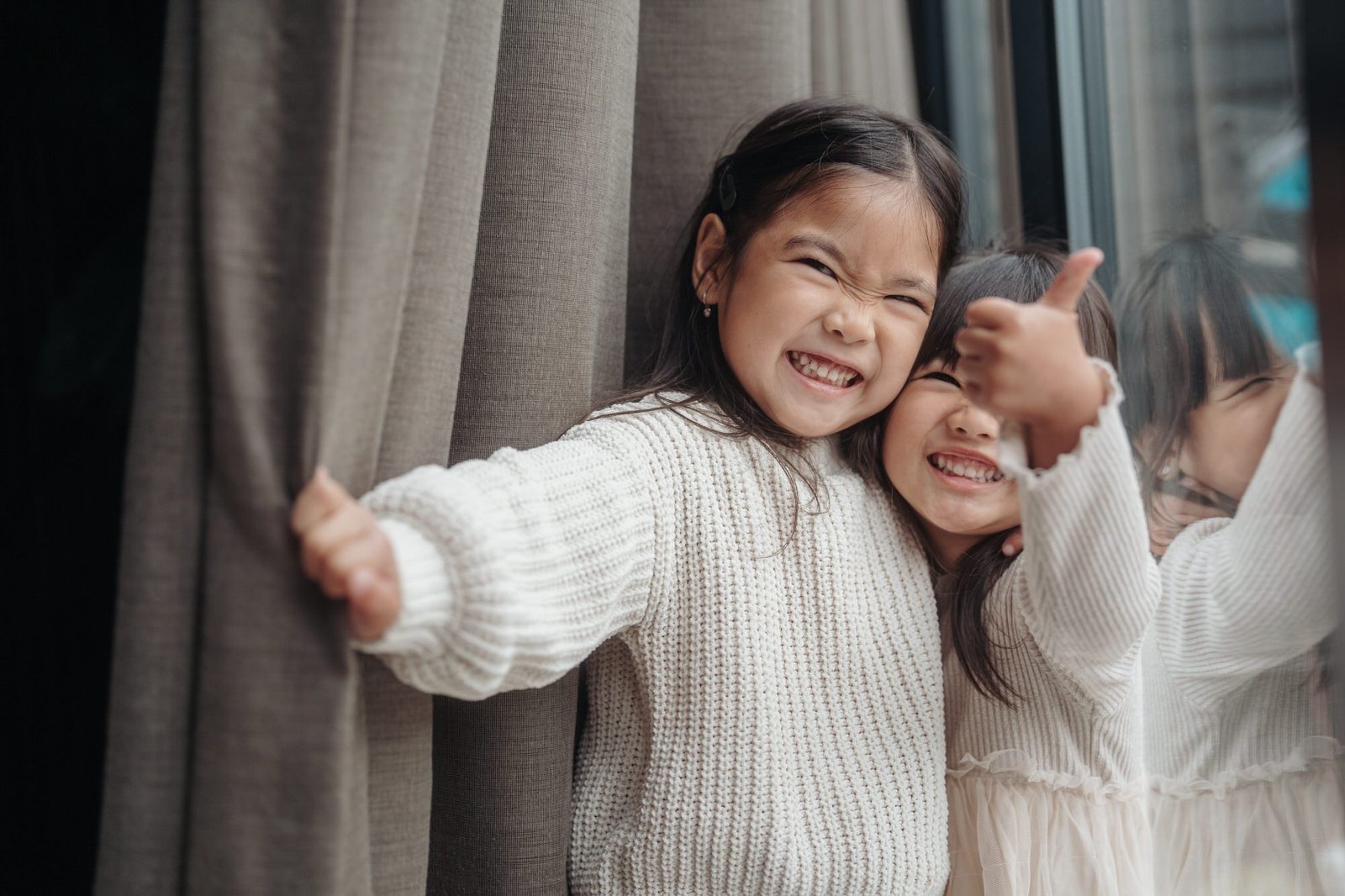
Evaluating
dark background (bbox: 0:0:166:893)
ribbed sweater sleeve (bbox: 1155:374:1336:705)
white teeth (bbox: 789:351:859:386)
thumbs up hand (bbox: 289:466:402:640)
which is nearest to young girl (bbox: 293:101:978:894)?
white teeth (bbox: 789:351:859:386)

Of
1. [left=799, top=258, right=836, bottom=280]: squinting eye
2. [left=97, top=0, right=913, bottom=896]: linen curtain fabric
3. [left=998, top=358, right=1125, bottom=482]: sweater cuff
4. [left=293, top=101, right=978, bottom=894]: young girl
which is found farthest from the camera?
[left=799, top=258, right=836, bottom=280]: squinting eye

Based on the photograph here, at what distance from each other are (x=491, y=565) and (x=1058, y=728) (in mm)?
573

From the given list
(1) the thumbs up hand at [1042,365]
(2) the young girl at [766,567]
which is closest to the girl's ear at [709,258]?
(2) the young girl at [766,567]

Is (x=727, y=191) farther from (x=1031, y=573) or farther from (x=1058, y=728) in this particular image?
(x=1058, y=728)

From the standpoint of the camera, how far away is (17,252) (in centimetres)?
101

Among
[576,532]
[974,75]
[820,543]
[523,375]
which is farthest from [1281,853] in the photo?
[974,75]

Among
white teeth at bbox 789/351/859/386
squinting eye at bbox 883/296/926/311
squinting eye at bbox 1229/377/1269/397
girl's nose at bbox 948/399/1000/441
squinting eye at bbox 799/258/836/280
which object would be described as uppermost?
squinting eye at bbox 799/258/836/280

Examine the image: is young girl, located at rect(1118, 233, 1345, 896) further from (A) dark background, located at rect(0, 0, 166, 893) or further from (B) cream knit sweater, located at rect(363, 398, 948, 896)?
(A) dark background, located at rect(0, 0, 166, 893)

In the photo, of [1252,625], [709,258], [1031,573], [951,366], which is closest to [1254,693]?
[1252,625]

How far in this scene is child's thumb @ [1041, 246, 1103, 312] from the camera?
0.71m

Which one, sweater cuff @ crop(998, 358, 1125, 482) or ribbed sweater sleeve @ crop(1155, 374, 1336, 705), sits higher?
sweater cuff @ crop(998, 358, 1125, 482)

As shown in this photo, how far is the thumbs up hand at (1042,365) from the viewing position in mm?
705

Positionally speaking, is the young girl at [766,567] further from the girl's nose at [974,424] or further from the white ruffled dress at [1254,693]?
the white ruffled dress at [1254,693]

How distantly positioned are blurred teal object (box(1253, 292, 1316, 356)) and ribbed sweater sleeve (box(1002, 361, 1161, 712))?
0.34ft
